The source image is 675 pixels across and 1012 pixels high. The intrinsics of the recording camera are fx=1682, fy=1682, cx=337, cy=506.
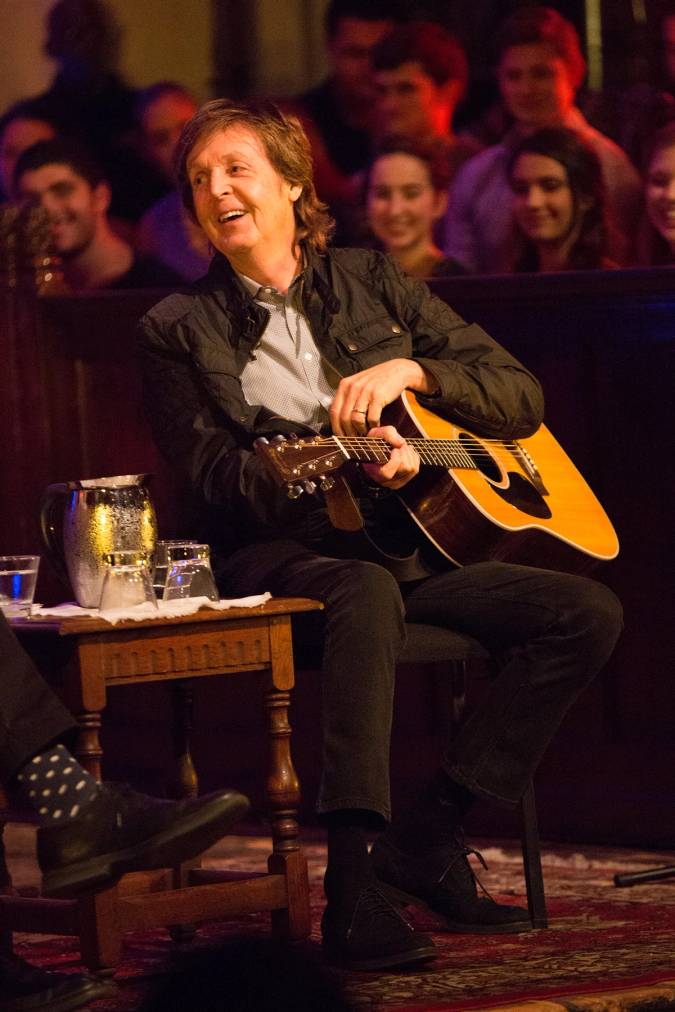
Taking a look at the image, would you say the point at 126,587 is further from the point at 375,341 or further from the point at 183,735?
the point at 375,341

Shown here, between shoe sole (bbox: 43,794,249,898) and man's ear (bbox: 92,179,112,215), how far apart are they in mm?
2830

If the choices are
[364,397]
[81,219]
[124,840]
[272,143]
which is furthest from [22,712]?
[81,219]

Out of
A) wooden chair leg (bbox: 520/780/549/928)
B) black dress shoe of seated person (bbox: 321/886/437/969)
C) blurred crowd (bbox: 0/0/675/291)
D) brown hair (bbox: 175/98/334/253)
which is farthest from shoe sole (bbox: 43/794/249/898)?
blurred crowd (bbox: 0/0/675/291)

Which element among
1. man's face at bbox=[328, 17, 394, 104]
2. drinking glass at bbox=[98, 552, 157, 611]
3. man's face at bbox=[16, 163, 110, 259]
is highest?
man's face at bbox=[328, 17, 394, 104]

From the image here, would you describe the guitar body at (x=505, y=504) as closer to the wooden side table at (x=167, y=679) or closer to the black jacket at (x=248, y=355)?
the black jacket at (x=248, y=355)

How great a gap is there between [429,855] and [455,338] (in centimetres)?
114

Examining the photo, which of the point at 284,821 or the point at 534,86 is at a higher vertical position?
the point at 534,86

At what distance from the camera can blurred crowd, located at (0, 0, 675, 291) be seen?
4.37 metres

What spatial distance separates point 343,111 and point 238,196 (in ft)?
Result: 4.16

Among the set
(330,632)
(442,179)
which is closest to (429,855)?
(330,632)

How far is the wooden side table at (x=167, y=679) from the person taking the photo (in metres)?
2.92

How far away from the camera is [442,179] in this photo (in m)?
4.63

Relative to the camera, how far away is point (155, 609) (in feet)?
9.97

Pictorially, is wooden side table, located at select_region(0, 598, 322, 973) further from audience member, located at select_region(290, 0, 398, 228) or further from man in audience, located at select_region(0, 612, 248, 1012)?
audience member, located at select_region(290, 0, 398, 228)
